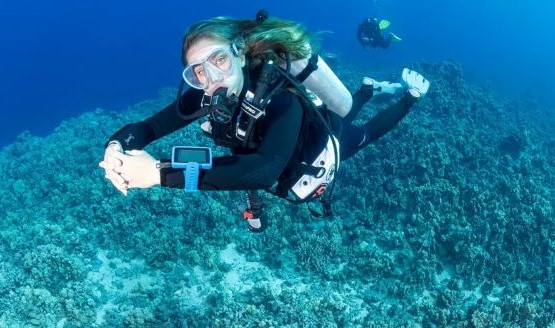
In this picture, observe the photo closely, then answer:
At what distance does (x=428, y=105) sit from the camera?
15312 mm

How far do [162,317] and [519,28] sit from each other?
249 ft

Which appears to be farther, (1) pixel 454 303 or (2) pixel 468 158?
(2) pixel 468 158

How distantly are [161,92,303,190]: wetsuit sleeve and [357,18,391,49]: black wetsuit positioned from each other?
1441 cm

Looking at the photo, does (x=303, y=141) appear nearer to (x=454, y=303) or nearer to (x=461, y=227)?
(x=454, y=303)

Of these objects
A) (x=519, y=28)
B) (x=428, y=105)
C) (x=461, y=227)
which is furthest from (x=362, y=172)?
(x=519, y=28)

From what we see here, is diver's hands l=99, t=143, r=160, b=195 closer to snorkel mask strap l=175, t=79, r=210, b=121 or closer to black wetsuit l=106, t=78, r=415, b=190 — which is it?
black wetsuit l=106, t=78, r=415, b=190

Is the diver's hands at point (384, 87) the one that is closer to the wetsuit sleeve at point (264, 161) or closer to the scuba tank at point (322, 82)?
the scuba tank at point (322, 82)

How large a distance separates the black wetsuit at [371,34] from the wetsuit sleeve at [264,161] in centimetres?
1441

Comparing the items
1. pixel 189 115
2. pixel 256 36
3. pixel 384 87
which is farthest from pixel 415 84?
pixel 189 115

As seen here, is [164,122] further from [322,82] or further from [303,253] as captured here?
[303,253]

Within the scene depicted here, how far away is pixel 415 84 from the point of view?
7266 mm

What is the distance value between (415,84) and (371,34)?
9998 mm

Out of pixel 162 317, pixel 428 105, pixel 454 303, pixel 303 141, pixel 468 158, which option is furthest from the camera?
pixel 428 105

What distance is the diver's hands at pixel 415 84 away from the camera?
22.7 feet
